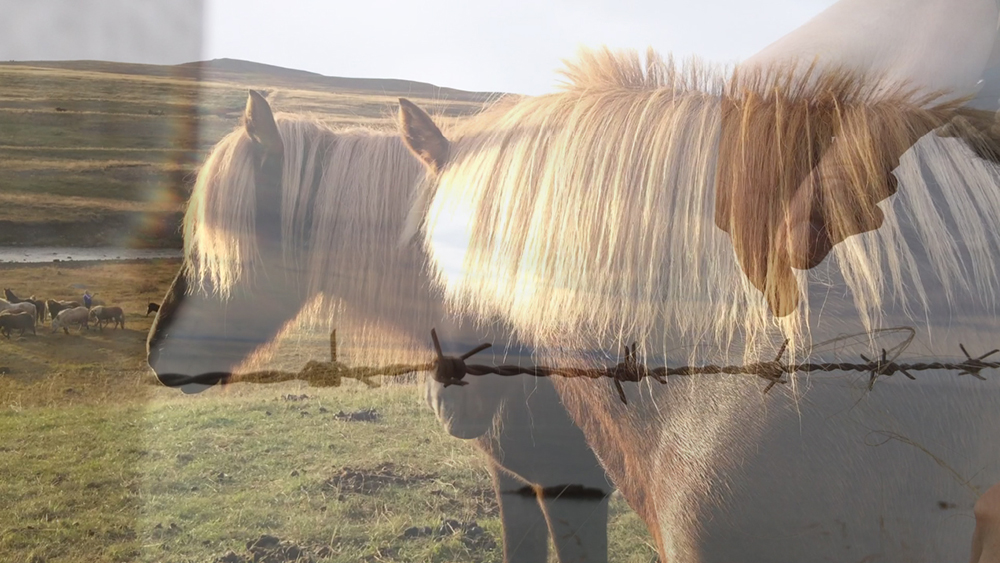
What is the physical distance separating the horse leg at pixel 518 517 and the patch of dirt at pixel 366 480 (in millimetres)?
283

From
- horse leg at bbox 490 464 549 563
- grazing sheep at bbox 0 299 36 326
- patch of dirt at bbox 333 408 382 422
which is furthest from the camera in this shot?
Answer: horse leg at bbox 490 464 549 563

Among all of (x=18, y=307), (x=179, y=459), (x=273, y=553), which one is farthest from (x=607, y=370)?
(x=18, y=307)

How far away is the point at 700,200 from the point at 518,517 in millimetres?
924

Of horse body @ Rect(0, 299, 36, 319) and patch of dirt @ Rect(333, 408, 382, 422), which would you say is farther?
patch of dirt @ Rect(333, 408, 382, 422)

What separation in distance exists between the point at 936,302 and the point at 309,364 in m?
1.20

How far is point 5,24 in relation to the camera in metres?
1.17

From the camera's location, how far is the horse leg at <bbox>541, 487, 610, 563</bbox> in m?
1.29

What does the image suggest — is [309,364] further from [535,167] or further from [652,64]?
[652,64]

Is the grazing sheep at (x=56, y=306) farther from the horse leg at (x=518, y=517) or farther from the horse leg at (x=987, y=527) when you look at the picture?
the horse leg at (x=987, y=527)

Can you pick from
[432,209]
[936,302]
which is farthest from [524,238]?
[936,302]

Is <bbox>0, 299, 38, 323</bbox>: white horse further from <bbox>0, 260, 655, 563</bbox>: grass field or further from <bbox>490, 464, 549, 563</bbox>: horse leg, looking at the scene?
<bbox>490, 464, 549, 563</bbox>: horse leg

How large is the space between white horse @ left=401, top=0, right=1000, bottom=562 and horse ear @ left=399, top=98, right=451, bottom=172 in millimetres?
258

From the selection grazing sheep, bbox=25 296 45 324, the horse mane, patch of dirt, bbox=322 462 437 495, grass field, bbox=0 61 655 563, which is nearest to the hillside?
grass field, bbox=0 61 655 563

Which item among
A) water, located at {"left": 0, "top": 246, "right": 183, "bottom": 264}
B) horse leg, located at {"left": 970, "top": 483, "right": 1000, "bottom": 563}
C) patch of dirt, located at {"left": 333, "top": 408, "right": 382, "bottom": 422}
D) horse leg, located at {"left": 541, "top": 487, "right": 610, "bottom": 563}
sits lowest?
horse leg, located at {"left": 541, "top": 487, "right": 610, "bottom": 563}
